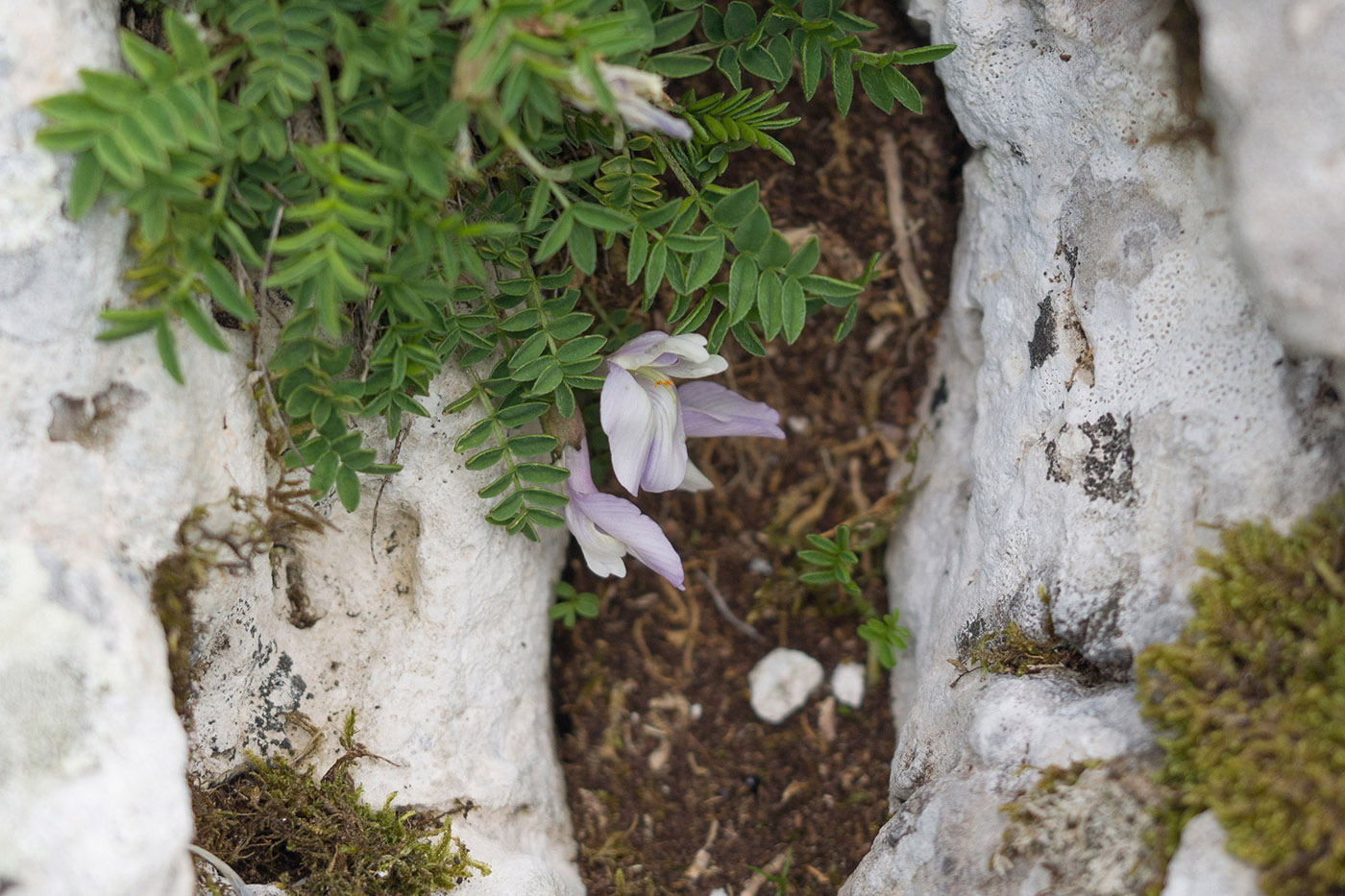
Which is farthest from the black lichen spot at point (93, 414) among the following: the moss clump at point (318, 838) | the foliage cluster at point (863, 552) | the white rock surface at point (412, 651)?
the foliage cluster at point (863, 552)

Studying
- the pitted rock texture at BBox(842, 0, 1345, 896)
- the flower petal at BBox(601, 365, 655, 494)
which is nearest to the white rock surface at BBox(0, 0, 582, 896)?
the flower petal at BBox(601, 365, 655, 494)

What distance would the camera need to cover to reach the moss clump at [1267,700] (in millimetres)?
1419

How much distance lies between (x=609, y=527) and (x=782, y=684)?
2.91 feet

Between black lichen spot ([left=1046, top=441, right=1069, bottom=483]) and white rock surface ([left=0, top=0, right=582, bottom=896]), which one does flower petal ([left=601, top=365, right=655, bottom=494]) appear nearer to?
white rock surface ([left=0, top=0, right=582, bottom=896])

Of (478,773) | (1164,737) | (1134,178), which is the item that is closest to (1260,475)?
(1164,737)

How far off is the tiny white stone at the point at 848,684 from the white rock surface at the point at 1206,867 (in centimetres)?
126

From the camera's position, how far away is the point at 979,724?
76.8 inches

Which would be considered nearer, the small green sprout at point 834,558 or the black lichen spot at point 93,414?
the black lichen spot at point 93,414

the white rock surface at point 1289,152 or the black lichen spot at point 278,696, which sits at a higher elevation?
the white rock surface at point 1289,152

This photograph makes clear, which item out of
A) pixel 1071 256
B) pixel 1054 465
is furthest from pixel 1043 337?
pixel 1054 465

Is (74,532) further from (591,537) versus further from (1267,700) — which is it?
(1267,700)

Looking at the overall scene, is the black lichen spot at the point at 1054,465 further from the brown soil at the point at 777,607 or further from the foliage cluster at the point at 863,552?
the brown soil at the point at 777,607

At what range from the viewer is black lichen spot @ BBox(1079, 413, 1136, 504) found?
190 cm

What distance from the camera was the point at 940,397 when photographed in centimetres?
281
